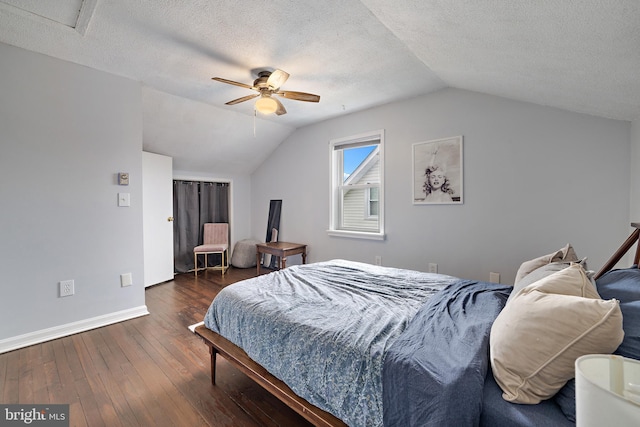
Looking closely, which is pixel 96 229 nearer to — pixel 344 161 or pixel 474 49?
pixel 344 161

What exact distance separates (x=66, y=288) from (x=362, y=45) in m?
3.41

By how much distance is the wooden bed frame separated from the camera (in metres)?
1.26

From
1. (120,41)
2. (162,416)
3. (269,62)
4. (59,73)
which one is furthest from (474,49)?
(59,73)

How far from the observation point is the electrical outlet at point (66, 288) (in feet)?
8.48

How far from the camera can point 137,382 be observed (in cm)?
190

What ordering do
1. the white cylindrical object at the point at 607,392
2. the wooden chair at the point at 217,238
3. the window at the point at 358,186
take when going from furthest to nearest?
1. the wooden chair at the point at 217,238
2. the window at the point at 358,186
3. the white cylindrical object at the point at 607,392

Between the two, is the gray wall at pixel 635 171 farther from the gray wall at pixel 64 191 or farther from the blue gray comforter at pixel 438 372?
the gray wall at pixel 64 191

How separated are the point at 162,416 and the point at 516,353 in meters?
1.84

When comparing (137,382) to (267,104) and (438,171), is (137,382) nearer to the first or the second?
(267,104)

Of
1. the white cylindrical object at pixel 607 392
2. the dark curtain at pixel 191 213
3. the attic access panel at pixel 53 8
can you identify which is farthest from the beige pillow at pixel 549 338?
the dark curtain at pixel 191 213

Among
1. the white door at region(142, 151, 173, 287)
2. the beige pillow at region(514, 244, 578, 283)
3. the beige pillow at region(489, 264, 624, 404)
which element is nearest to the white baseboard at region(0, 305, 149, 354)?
the white door at region(142, 151, 173, 287)

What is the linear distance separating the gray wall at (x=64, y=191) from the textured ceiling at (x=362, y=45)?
29 cm

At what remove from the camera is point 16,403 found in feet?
5.59

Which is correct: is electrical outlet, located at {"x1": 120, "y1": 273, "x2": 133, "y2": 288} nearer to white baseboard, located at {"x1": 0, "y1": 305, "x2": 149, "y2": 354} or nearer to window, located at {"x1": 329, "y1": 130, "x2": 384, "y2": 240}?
white baseboard, located at {"x1": 0, "y1": 305, "x2": 149, "y2": 354}
